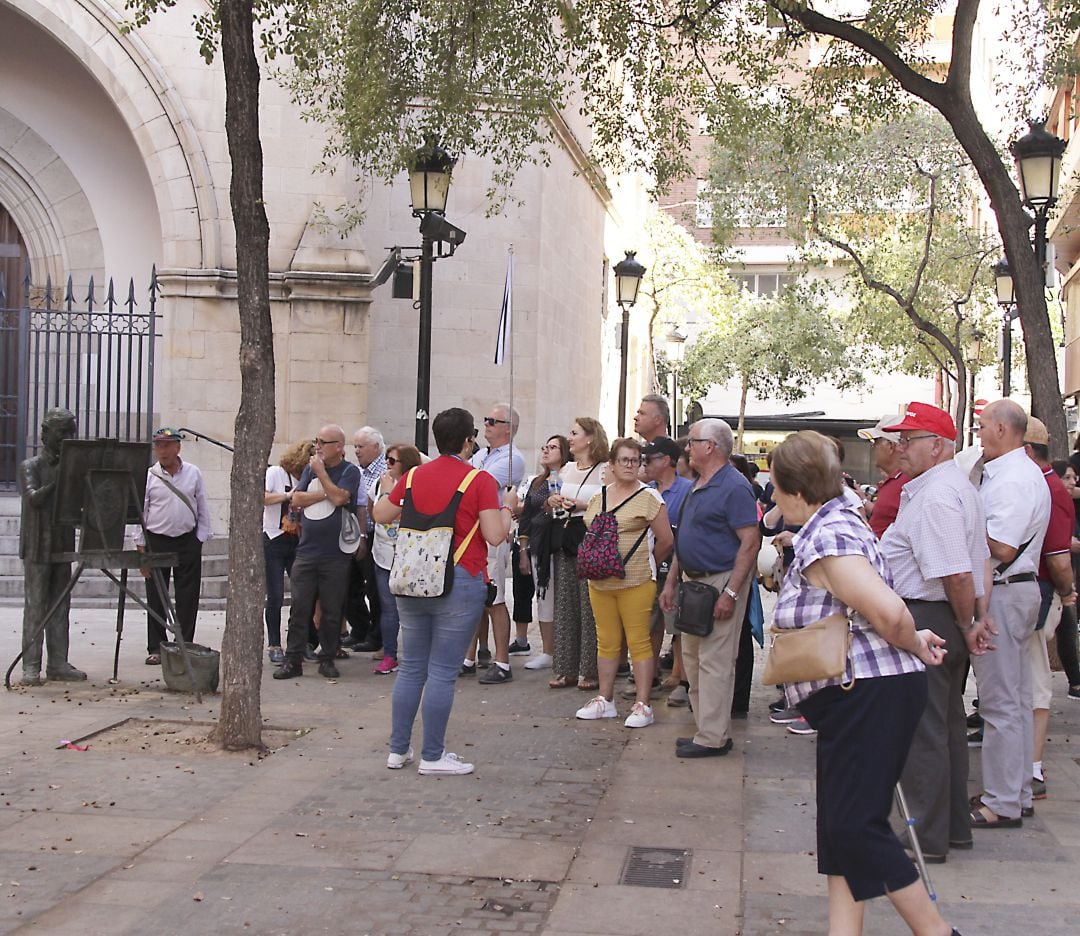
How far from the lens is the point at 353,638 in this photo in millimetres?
11273

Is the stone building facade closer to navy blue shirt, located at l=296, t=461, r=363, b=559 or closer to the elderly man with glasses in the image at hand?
the elderly man with glasses

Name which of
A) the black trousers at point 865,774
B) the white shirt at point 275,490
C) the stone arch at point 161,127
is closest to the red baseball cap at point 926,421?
→ the black trousers at point 865,774

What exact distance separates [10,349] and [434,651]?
12.0m

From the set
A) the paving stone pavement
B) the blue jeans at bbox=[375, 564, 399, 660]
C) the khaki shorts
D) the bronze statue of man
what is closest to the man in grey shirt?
the paving stone pavement

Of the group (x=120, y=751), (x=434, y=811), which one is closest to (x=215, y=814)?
(x=434, y=811)

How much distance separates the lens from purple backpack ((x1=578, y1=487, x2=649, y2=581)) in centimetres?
820

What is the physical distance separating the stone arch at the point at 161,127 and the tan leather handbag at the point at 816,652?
40.6 ft

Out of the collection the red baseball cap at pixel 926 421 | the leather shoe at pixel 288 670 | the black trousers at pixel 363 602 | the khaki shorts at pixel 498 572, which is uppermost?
the red baseball cap at pixel 926 421

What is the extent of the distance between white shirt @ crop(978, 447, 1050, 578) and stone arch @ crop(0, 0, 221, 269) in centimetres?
1111

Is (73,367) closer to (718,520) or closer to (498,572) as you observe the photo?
(498,572)

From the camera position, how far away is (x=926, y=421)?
556cm

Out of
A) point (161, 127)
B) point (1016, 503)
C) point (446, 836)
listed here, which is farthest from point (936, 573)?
point (161, 127)

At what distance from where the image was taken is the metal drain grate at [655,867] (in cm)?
530

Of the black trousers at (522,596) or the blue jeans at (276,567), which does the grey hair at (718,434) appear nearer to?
the black trousers at (522,596)
